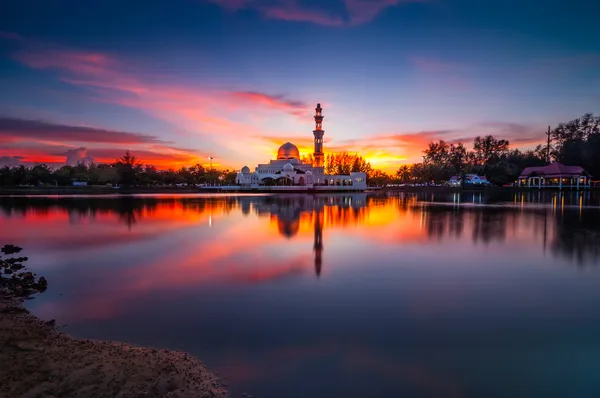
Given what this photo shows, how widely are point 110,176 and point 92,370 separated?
78739 millimetres

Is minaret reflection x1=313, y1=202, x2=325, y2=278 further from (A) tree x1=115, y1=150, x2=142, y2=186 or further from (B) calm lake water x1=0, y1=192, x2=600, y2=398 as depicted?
(A) tree x1=115, y1=150, x2=142, y2=186

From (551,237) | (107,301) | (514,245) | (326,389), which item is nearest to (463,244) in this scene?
(514,245)

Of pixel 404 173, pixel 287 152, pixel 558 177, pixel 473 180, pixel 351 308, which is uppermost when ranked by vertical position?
pixel 287 152

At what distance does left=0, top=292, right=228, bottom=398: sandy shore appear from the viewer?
12.2 ft

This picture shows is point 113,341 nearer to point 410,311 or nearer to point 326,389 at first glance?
point 326,389

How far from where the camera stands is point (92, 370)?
4051 mm

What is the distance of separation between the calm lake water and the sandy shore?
1.08 feet

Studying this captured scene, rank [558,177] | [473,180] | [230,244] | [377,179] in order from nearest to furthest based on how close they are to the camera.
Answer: [230,244] → [558,177] → [473,180] → [377,179]

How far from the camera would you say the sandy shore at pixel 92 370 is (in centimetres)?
371

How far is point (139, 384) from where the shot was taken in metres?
3.83

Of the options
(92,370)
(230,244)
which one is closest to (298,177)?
(230,244)

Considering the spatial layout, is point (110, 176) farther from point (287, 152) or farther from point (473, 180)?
point (473, 180)

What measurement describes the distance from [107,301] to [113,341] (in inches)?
83.6

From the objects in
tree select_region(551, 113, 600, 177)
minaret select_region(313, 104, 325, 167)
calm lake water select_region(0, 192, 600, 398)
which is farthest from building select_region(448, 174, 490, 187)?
calm lake water select_region(0, 192, 600, 398)
